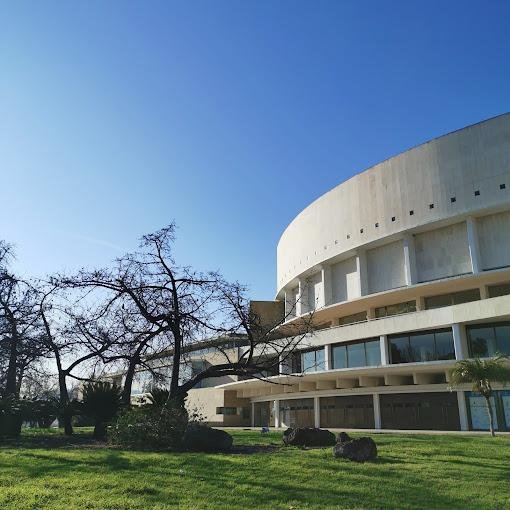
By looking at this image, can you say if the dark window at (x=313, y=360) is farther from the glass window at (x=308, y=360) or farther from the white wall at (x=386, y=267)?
the white wall at (x=386, y=267)

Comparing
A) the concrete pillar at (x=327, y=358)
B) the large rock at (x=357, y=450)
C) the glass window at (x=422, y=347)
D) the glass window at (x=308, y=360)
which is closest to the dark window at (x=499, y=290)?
the glass window at (x=422, y=347)

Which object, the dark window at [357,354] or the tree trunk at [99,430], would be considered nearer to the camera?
the tree trunk at [99,430]

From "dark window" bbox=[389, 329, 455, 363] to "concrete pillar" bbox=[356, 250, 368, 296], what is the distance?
235 inches

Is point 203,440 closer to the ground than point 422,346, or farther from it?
closer to the ground

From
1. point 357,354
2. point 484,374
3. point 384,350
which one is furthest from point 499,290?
point 357,354

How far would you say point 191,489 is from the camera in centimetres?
889

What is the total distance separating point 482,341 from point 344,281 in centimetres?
1443

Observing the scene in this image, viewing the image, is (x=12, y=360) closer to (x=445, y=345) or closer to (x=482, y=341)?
(x=445, y=345)

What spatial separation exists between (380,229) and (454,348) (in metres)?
11.5

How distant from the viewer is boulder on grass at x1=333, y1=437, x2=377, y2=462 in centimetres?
1198

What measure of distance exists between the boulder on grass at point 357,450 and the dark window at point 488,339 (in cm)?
2335

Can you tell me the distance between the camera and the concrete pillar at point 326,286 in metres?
46.1

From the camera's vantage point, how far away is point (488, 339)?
1303 inches

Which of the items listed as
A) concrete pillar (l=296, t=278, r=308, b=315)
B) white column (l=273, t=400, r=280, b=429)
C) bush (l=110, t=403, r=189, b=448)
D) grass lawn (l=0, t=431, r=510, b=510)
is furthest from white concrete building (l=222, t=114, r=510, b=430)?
grass lawn (l=0, t=431, r=510, b=510)
